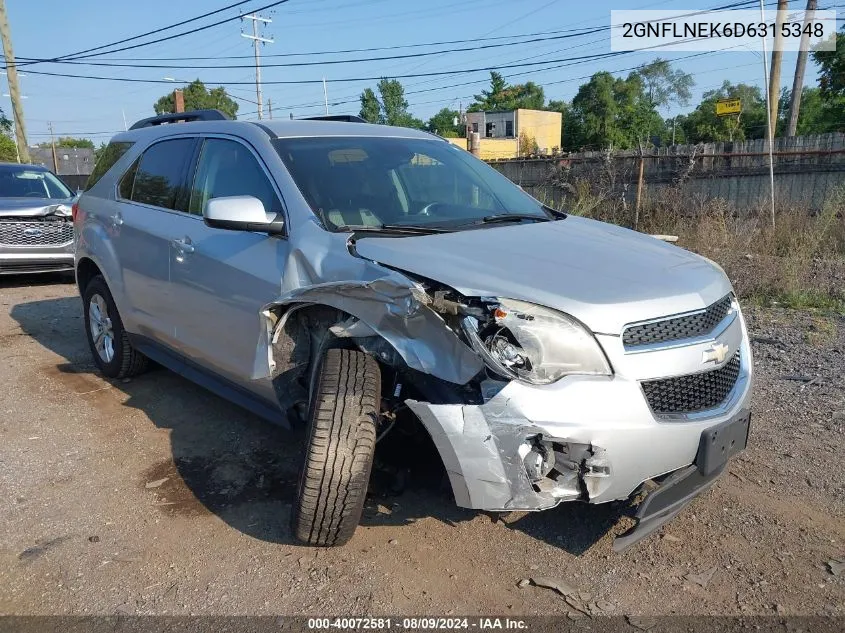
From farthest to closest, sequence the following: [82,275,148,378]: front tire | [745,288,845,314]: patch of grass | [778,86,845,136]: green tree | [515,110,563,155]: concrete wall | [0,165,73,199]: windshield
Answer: [515,110,563,155]: concrete wall < [778,86,845,136]: green tree < [0,165,73,199]: windshield < [745,288,845,314]: patch of grass < [82,275,148,378]: front tire

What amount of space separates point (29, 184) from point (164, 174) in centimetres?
736

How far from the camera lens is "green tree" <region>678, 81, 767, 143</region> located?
4188cm

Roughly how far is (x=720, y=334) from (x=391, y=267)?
1.43m

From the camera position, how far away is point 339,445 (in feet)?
9.30

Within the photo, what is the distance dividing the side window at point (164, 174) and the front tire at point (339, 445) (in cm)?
206

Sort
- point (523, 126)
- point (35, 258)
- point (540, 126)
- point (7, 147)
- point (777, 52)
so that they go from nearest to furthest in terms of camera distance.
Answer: point (35, 258), point (777, 52), point (7, 147), point (523, 126), point (540, 126)

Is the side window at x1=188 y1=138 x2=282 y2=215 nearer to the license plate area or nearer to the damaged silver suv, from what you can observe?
the damaged silver suv

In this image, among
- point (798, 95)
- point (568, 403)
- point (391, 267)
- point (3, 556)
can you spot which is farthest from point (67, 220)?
point (798, 95)

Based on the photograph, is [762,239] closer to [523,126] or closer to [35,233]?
[35,233]

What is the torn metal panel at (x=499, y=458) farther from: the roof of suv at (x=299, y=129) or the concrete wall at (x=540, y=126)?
the concrete wall at (x=540, y=126)

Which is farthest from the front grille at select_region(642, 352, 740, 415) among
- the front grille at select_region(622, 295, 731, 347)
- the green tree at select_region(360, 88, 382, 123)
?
the green tree at select_region(360, 88, 382, 123)

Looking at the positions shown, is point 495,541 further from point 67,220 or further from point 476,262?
point 67,220

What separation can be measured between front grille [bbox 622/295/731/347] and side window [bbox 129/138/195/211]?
2.93m

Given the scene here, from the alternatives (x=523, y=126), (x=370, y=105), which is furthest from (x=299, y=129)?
(x=370, y=105)
